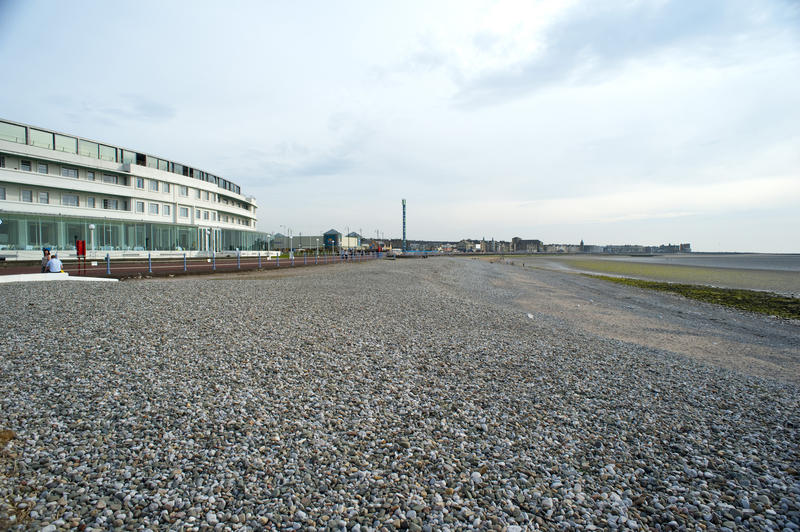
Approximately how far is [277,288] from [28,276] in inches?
417

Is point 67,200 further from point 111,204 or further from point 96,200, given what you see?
point 111,204

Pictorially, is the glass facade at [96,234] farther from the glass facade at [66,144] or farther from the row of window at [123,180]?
the glass facade at [66,144]

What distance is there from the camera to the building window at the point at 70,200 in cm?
3875

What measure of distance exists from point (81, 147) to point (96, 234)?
1233 cm

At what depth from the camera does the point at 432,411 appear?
518 centimetres

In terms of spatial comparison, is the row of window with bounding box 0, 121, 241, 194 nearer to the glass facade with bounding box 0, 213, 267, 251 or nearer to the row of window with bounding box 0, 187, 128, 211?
the row of window with bounding box 0, 187, 128, 211

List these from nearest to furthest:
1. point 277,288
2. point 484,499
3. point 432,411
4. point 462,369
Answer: point 484,499, point 432,411, point 462,369, point 277,288

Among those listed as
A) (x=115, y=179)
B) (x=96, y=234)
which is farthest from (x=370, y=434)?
(x=115, y=179)

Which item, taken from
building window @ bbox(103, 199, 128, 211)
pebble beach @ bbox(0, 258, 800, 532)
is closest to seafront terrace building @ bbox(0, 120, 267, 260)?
building window @ bbox(103, 199, 128, 211)

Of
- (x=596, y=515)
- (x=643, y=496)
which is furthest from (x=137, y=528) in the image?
(x=643, y=496)

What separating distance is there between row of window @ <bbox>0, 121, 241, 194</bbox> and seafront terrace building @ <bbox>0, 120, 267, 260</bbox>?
0.07 meters

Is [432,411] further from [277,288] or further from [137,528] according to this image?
[277,288]

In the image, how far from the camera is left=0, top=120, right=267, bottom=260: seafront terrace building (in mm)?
32719

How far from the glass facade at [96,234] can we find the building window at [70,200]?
628 centimetres
